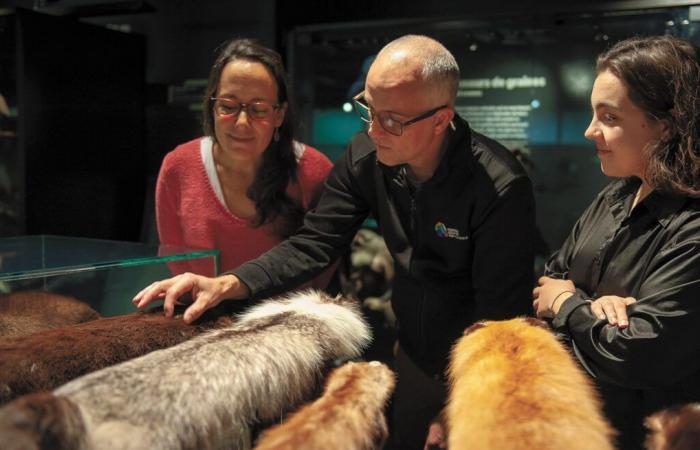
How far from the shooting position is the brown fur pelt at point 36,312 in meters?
1.44

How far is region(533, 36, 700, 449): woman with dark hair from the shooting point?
1.34m

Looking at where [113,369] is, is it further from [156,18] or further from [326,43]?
[156,18]

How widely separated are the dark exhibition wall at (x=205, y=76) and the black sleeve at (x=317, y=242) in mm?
1265

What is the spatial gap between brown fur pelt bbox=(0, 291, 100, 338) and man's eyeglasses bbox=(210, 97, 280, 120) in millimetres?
827

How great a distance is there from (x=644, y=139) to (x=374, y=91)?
0.68m

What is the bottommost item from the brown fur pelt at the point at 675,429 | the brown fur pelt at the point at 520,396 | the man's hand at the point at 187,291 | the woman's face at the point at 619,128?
the brown fur pelt at the point at 675,429

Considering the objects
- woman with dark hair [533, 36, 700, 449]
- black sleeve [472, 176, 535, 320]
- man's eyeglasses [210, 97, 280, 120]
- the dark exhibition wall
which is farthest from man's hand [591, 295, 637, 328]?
the dark exhibition wall

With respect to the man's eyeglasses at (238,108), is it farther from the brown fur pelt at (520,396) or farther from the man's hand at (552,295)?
the brown fur pelt at (520,396)

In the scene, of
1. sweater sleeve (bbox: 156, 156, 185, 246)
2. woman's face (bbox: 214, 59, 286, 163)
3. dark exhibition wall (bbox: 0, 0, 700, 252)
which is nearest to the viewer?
woman's face (bbox: 214, 59, 286, 163)

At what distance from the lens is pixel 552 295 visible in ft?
5.12

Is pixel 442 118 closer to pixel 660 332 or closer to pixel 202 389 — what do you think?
pixel 660 332

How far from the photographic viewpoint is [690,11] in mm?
2891

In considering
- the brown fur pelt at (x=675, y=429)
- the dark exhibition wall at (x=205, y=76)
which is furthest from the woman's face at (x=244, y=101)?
the brown fur pelt at (x=675, y=429)

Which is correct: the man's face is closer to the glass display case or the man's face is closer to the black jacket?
the black jacket
